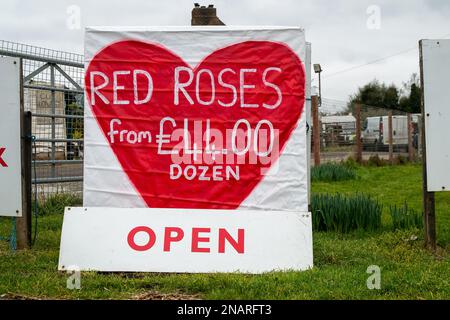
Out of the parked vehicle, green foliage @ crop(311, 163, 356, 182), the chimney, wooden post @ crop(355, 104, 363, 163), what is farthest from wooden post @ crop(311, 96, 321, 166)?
the chimney

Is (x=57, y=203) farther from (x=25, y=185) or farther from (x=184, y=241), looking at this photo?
(x=184, y=241)

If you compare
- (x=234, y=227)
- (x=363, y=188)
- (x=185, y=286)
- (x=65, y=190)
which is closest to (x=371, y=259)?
(x=234, y=227)

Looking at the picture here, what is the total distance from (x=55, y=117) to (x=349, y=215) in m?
4.83

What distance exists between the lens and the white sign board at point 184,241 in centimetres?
457

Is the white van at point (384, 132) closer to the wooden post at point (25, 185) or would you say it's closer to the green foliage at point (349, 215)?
the green foliage at point (349, 215)

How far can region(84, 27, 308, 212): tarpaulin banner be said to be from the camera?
4.98 meters

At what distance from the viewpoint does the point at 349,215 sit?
625 cm

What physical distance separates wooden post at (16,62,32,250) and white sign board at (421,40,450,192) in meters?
3.81

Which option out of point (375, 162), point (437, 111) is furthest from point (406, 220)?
point (375, 162)

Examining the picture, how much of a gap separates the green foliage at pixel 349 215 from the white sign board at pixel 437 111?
106 cm

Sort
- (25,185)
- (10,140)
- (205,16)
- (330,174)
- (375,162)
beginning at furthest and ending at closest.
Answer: (375,162)
(330,174)
(205,16)
(25,185)
(10,140)

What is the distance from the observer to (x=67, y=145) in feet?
30.2

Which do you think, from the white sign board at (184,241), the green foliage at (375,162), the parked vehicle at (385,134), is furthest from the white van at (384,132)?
the white sign board at (184,241)
